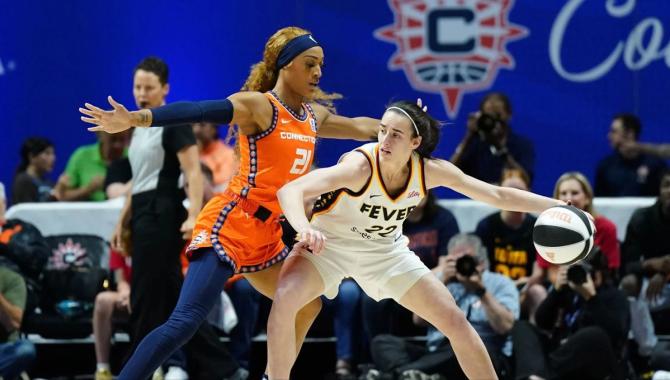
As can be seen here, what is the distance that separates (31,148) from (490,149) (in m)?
4.08

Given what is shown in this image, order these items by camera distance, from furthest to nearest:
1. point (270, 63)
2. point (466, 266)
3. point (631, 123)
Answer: point (631, 123) → point (466, 266) → point (270, 63)

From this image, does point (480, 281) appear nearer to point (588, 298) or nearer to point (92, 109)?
point (588, 298)

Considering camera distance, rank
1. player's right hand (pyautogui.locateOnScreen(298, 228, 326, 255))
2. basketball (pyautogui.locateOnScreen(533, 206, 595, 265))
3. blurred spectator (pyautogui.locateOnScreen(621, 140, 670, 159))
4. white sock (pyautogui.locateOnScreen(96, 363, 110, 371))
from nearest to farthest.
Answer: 1. player's right hand (pyautogui.locateOnScreen(298, 228, 326, 255))
2. basketball (pyautogui.locateOnScreen(533, 206, 595, 265))
3. white sock (pyautogui.locateOnScreen(96, 363, 110, 371))
4. blurred spectator (pyautogui.locateOnScreen(621, 140, 670, 159))

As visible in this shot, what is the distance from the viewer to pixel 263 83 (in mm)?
5977

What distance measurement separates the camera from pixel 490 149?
30.9 feet

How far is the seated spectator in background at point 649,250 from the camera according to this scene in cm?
805

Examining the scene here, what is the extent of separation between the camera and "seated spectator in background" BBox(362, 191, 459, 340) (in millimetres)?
8148

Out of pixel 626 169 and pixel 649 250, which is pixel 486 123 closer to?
pixel 626 169

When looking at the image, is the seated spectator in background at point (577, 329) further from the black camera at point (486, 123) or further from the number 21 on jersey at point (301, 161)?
the number 21 on jersey at point (301, 161)

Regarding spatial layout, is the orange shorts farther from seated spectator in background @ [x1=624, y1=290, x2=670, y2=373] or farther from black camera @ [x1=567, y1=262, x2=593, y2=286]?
seated spectator in background @ [x1=624, y1=290, x2=670, y2=373]

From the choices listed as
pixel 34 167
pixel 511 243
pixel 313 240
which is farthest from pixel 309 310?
pixel 34 167

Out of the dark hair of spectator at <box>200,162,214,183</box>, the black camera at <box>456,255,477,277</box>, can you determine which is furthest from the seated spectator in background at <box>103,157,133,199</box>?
the black camera at <box>456,255,477,277</box>

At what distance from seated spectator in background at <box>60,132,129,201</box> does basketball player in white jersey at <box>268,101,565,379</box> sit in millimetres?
4743

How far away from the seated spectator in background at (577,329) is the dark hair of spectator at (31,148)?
16.3ft
